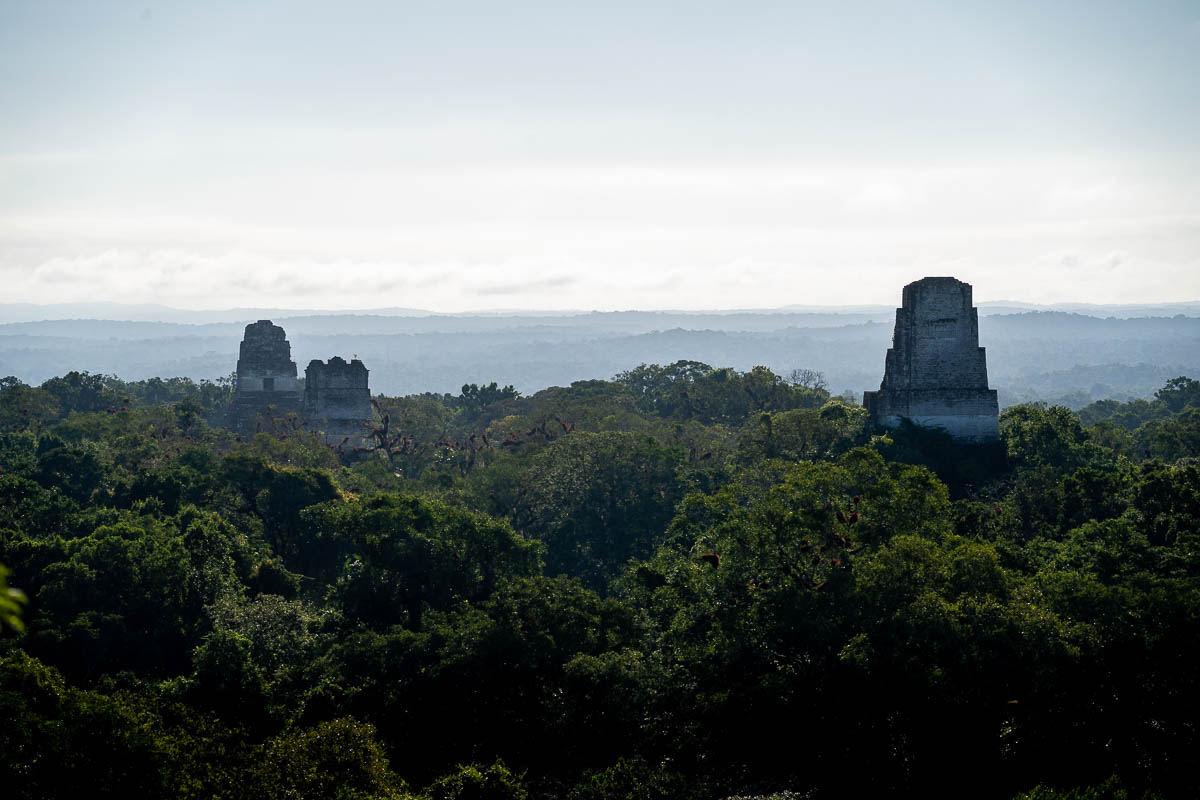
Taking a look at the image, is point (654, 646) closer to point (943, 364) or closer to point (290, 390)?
point (943, 364)

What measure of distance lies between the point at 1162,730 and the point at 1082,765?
1.44 metres

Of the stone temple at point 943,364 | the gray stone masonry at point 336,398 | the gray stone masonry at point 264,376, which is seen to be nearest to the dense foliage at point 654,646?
the stone temple at point 943,364

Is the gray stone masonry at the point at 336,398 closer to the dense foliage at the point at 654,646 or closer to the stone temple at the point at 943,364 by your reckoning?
the dense foliage at the point at 654,646

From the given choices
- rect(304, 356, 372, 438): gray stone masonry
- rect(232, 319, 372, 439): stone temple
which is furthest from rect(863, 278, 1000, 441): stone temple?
rect(304, 356, 372, 438): gray stone masonry

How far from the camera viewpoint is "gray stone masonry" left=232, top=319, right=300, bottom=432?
52.6 metres

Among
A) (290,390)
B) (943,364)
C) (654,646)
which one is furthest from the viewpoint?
(290,390)

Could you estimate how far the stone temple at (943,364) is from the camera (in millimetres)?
32062

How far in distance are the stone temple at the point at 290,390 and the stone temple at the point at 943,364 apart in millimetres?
24364

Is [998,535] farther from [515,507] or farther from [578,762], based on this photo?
[515,507]

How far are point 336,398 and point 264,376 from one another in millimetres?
5997

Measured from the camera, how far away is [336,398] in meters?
49.1

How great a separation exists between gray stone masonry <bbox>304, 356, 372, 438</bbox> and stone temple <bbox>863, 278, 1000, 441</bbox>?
24.7m

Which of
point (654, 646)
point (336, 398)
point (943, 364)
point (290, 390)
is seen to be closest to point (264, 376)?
point (290, 390)

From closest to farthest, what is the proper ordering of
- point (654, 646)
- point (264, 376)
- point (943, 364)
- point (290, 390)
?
point (654, 646)
point (943, 364)
point (264, 376)
point (290, 390)
